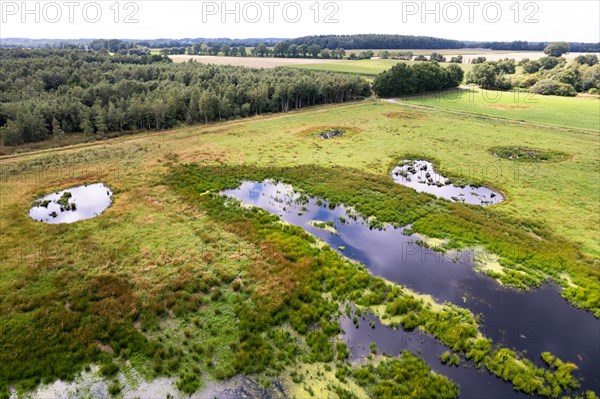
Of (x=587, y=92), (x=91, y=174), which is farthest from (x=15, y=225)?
(x=587, y=92)

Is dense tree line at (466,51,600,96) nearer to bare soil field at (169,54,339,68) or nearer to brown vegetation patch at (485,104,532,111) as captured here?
brown vegetation patch at (485,104,532,111)

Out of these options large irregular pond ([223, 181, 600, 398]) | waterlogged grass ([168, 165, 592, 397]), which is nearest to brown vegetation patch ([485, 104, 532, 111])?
waterlogged grass ([168, 165, 592, 397])

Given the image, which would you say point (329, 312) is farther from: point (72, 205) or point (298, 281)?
point (72, 205)

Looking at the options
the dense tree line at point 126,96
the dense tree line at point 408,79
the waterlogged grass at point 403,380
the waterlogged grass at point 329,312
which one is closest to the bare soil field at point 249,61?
the dense tree line at point 126,96

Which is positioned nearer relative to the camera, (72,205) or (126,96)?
(72,205)

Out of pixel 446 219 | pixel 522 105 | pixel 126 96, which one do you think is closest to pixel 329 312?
pixel 446 219

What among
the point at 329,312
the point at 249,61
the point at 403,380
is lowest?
the point at 403,380
